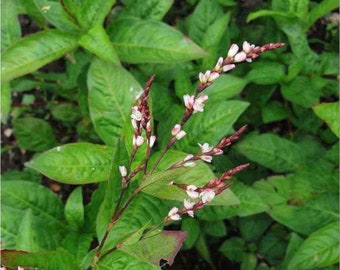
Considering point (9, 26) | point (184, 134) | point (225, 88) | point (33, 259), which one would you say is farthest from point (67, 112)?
point (184, 134)

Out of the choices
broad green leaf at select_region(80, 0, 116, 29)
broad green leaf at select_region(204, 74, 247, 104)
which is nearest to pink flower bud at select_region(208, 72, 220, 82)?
broad green leaf at select_region(80, 0, 116, 29)

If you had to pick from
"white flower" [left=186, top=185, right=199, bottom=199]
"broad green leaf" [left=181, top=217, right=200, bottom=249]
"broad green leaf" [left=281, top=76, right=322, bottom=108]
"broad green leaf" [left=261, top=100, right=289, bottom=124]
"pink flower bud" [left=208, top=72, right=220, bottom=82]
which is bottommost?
"broad green leaf" [left=181, top=217, right=200, bottom=249]

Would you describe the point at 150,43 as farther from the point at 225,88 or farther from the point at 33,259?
the point at 33,259

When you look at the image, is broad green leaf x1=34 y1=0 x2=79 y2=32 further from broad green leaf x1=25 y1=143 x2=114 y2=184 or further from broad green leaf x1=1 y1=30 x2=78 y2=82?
broad green leaf x1=25 y1=143 x2=114 y2=184

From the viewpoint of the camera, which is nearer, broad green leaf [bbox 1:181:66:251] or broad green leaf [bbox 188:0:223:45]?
broad green leaf [bbox 1:181:66:251]

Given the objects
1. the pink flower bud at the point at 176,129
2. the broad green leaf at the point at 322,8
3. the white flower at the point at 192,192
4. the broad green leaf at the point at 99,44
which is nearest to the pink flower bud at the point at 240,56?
the pink flower bud at the point at 176,129
